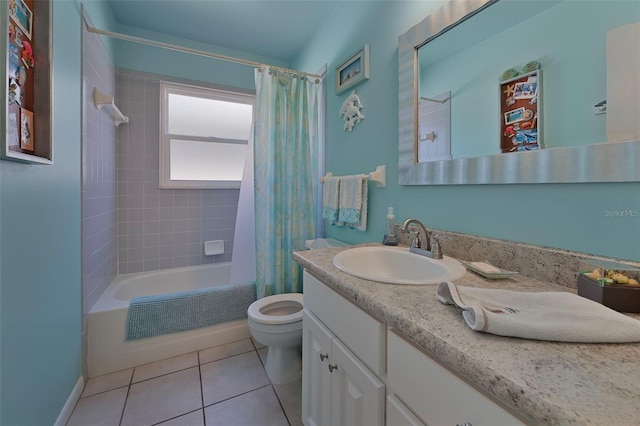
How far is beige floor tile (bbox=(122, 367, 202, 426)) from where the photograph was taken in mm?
1337

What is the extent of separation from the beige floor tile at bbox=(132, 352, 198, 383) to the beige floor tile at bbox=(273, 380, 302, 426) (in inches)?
25.2

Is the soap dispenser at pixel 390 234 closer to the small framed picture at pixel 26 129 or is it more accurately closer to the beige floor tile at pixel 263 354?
the beige floor tile at pixel 263 354

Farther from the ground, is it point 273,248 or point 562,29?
point 562,29

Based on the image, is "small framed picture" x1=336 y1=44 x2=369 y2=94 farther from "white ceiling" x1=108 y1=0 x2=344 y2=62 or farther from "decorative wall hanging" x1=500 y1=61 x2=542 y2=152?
"decorative wall hanging" x1=500 y1=61 x2=542 y2=152

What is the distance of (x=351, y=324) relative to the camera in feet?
2.67

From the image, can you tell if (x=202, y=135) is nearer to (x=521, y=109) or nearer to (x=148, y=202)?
(x=148, y=202)

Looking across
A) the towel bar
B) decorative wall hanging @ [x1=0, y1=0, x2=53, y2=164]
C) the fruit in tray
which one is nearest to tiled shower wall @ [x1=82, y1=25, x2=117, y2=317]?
decorative wall hanging @ [x1=0, y1=0, x2=53, y2=164]

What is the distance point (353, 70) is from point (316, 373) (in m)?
1.73

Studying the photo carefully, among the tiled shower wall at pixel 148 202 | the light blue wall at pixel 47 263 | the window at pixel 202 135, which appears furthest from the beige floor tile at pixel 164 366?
the window at pixel 202 135

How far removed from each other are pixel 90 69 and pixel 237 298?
1.76 m

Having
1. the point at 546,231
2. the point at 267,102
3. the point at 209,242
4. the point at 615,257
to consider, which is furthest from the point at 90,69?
the point at 615,257

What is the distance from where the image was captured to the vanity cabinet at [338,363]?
2.36 feet

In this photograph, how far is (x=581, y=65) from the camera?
769 mm

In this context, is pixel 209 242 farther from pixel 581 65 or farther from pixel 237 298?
pixel 581 65
